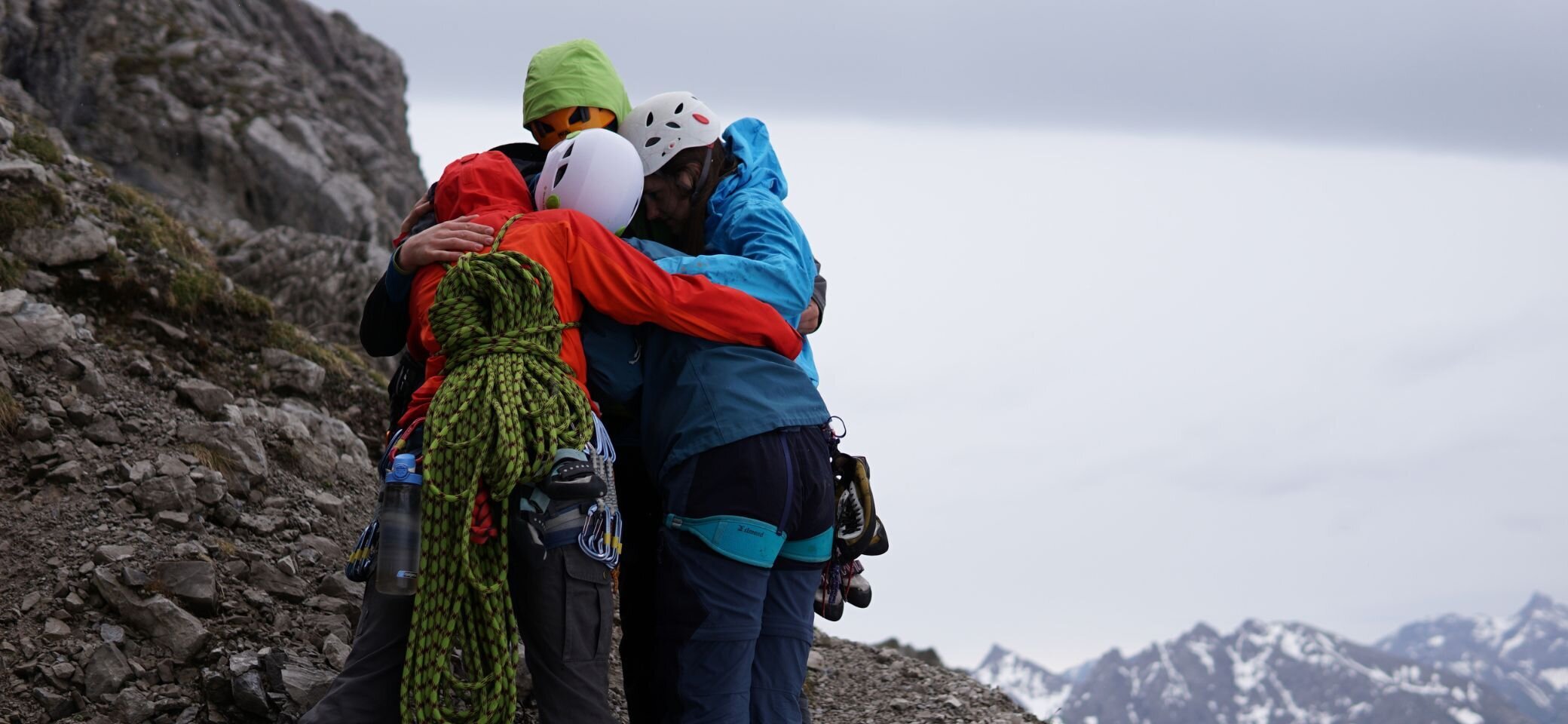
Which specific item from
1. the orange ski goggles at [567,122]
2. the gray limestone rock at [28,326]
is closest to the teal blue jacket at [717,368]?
the orange ski goggles at [567,122]

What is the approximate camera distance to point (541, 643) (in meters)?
5.41

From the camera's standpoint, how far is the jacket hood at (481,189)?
628 centimetres

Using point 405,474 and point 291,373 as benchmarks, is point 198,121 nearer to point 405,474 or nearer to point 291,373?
point 291,373

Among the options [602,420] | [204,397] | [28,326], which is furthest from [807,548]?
[28,326]

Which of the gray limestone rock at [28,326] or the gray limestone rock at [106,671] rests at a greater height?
the gray limestone rock at [28,326]

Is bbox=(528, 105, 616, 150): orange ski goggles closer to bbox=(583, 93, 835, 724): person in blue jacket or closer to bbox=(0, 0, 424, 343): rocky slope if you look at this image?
bbox=(583, 93, 835, 724): person in blue jacket

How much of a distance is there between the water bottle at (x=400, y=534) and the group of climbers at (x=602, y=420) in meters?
0.09

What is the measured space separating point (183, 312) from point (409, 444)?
657 centimetres

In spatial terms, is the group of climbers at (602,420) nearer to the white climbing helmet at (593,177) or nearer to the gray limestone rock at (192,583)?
the white climbing helmet at (593,177)

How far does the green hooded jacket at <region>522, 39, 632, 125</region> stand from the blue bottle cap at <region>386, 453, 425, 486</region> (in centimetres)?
240

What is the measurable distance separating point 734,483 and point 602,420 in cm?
76

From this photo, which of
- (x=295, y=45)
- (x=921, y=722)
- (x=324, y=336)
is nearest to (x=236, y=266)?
(x=324, y=336)

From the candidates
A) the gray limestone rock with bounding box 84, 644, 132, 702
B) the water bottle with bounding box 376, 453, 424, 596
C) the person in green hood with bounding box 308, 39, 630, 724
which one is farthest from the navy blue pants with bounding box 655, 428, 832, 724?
the gray limestone rock with bounding box 84, 644, 132, 702

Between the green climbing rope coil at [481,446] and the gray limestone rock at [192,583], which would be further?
the gray limestone rock at [192,583]
